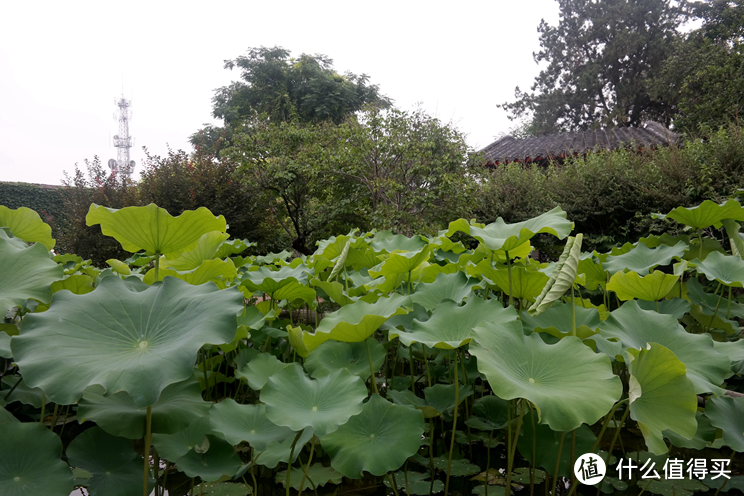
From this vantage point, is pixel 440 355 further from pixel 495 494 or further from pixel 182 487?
pixel 182 487

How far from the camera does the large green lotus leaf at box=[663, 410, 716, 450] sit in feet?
3.87

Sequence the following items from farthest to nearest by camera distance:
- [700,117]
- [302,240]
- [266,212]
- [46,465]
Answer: [700,117], [302,240], [266,212], [46,465]

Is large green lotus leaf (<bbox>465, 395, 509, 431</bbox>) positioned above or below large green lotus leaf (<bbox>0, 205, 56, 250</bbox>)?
below

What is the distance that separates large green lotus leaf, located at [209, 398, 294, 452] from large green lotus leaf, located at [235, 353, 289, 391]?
0.25 ft

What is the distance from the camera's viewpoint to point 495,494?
136cm

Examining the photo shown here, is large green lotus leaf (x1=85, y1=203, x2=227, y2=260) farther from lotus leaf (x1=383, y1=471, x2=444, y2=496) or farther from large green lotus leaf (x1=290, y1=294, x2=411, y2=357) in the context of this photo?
lotus leaf (x1=383, y1=471, x2=444, y2=496)

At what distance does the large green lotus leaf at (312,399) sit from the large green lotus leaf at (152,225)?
481mm

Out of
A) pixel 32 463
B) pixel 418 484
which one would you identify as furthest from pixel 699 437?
pixel 32 463

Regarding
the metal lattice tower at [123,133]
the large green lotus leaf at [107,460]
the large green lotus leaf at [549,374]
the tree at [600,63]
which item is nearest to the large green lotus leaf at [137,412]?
the large green lotus leaf at [107,460]

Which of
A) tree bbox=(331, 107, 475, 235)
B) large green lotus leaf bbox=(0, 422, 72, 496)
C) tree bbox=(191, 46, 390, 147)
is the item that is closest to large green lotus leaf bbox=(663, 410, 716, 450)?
large green lotus leaf bbox=(0, 422, 72, 496)

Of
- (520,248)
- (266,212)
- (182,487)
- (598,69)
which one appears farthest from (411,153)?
(598,69)

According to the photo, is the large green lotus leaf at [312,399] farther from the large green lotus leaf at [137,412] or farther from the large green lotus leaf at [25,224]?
the large green lotus leaf at [25,224]

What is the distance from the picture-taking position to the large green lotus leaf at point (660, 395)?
875mm

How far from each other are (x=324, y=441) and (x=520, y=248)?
85 cm
